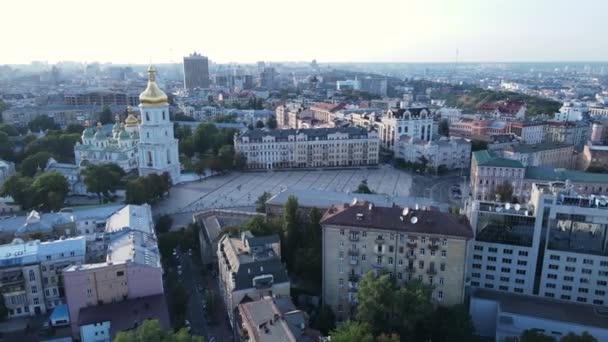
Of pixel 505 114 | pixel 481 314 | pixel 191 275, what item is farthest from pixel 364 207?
pixel 505 114

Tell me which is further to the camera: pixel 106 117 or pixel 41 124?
pixel 106 117

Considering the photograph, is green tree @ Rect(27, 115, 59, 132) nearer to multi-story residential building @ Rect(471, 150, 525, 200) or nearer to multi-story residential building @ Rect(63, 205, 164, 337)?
multi-story residential building @ Rect(63, 205, 164, 337)

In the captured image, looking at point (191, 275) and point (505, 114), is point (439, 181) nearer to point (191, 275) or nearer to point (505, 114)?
point (191, 275)

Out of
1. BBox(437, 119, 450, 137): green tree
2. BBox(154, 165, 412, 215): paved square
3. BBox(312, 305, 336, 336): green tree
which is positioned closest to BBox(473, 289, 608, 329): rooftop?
BBox(312, 305, 336, 336): green tree

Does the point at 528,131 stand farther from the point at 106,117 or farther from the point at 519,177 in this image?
the point at 106,117

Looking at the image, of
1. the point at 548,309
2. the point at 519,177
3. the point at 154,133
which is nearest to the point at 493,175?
the point at 519,177
